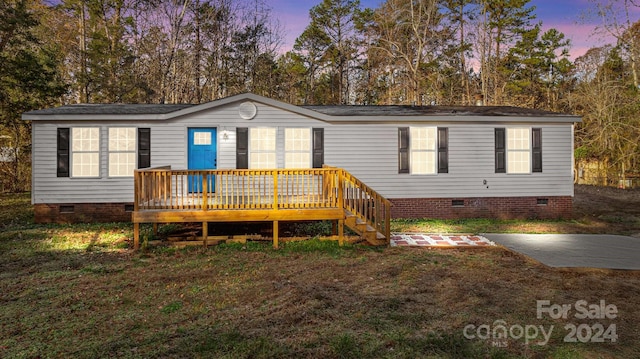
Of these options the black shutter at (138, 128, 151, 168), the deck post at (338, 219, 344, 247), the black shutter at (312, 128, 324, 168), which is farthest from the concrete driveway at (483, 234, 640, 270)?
the black shutter at (138, 128, 151, 168)

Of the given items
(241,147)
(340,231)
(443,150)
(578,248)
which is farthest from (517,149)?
(241,147)

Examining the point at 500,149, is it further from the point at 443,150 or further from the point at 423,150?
the point at 423,150

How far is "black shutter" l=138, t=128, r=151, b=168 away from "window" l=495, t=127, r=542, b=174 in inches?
453

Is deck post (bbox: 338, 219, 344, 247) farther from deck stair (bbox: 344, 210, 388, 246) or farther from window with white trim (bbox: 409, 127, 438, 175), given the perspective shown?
window with white trim (bbox: 409, 127, 438, 175)

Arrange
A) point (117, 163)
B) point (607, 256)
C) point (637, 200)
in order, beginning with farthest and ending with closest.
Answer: point (637, 200), point (117, 163), point (607, 256)

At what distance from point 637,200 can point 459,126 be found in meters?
11.6

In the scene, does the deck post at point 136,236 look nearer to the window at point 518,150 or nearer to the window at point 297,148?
the window at point 297,148

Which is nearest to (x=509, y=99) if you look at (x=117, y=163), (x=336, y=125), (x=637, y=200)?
(x=637, y=200)

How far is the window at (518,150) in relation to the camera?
12.4 meters

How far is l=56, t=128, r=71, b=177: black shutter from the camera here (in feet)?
37.0

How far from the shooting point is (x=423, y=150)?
12250mm

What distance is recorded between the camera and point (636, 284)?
5.85m

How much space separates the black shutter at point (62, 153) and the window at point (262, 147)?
5.71 metres

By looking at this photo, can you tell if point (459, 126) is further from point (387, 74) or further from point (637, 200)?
point (387, 74)
